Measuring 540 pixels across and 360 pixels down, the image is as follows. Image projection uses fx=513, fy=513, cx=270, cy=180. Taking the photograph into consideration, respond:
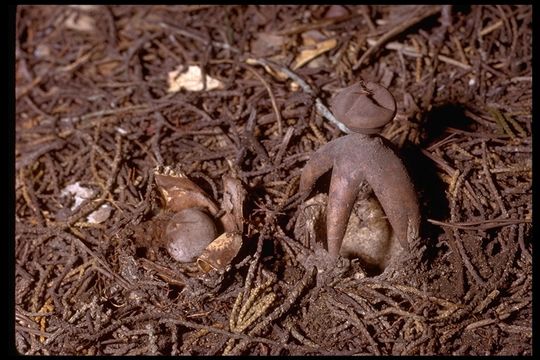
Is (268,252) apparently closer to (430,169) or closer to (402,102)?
(430,169)

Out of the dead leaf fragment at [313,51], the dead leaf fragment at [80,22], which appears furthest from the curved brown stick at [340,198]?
the dead leaf fragment at [80,22]

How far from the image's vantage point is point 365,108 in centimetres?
160

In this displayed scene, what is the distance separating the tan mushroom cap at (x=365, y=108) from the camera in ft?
5.26

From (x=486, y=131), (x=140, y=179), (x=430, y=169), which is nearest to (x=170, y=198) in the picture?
(x=140, y=179)

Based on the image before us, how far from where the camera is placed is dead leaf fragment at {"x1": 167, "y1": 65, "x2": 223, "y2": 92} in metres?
2.59

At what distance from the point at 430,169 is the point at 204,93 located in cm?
112

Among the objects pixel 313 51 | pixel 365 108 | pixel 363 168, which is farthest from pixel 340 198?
pixel 313 51

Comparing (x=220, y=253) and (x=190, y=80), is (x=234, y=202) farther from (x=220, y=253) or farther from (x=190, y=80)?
(x=190, y=80)

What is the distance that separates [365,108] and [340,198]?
12.7 inches

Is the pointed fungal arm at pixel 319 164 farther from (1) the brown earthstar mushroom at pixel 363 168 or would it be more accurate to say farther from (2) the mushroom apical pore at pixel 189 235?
(2) the mushroom apical pore at pixel 189 235

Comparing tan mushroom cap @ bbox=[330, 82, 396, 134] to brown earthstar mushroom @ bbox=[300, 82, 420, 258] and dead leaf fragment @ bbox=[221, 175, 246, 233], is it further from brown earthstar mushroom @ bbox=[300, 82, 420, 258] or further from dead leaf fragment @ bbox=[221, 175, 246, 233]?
dead leaf fragment @ bbox=[221, 175, 246, 233]

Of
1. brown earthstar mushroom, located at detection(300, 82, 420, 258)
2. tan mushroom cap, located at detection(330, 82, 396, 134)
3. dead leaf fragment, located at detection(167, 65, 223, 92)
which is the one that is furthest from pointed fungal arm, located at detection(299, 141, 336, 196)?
dead leaf fragment, located at detection(167, 65, 223, 92)

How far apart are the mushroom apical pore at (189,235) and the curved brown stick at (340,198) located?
43cm

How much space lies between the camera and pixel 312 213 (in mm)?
1898
